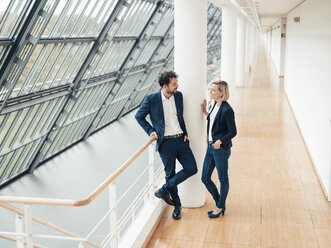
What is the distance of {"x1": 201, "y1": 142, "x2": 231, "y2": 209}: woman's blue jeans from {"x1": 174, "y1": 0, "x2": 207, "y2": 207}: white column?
1.05 ft

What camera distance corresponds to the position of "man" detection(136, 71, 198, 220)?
15.8 ft

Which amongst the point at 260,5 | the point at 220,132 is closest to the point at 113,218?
the point at 220,132

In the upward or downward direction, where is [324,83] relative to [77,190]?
upward

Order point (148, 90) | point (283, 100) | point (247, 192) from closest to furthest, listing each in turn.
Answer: point (247, 192) → point (283, 100) → point (148, 90)

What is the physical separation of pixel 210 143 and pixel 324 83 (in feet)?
9.46

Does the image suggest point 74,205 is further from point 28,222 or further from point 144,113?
point 144,113

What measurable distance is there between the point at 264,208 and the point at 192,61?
2.09 metres

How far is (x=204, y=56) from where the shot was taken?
5316mm

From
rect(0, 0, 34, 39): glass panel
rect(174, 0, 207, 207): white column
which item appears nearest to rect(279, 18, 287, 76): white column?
rect(0, 0, 34, 39): glass panel

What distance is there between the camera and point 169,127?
4863 mm

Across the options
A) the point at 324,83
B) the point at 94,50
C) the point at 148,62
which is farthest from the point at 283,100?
the point at 324,83

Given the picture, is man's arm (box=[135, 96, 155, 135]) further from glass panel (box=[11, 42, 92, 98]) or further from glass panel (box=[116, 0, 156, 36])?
glass panel (box=[116, 0, 156, 36])

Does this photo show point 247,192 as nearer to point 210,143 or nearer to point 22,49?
point 210,143

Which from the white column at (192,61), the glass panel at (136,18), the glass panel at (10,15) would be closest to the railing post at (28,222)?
the white column at (192,61)
